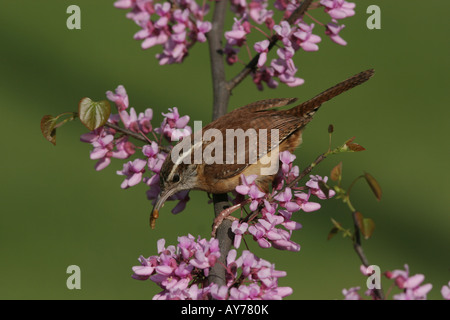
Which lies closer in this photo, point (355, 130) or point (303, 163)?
point (303, 163)

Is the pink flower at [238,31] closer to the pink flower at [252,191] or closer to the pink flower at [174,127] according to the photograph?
the pink flower at [174,127]

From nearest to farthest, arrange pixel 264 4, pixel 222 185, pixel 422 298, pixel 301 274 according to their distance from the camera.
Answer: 1. pixel 422 298
2. pixel 222 185
3. pixel 264 4
4. pixel 301 274

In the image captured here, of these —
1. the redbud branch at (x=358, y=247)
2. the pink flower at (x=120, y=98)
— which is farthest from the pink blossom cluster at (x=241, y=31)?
the redbud branch at (x=358, y=247)

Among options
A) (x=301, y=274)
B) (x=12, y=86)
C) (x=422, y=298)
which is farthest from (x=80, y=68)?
(x=422, y=298)

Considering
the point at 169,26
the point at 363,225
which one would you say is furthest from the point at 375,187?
the point at 169,26

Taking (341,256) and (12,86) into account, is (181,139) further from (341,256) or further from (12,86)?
(12,86)

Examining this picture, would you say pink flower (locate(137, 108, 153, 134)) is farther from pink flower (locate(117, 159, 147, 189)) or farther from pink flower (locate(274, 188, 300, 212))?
pink flower (locate(274, 188, 300, 212))

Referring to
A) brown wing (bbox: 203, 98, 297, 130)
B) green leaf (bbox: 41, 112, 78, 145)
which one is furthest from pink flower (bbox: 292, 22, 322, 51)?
green leaf (bbox: 41, 112, 78, 145)
